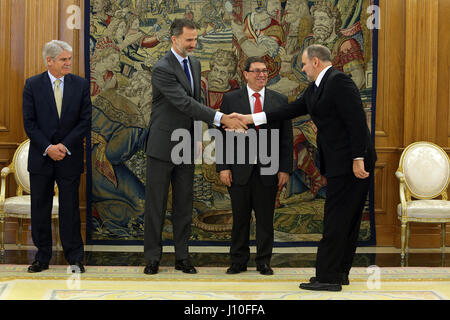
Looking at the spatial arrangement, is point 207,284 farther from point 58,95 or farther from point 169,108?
point 58,95

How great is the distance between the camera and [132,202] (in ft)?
20.2

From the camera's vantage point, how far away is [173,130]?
184 inches

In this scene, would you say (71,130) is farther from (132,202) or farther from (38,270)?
(132,202)

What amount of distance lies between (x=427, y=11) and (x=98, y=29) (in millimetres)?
3511

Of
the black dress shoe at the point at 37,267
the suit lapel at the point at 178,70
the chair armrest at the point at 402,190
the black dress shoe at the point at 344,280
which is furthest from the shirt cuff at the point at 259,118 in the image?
the black dress shoe at the point at 37,267

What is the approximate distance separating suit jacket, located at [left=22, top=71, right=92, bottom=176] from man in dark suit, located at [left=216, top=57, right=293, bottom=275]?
1204 mm

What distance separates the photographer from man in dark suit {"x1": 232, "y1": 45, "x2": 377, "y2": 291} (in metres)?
3.93

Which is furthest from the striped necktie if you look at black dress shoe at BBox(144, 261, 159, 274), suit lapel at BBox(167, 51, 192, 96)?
black dress shoe at BBox(144, 261, 159, 274)

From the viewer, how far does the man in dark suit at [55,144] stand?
4652 millimetres

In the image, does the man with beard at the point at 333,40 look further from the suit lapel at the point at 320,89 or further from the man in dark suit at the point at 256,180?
the suit lapel at the point at 320,89

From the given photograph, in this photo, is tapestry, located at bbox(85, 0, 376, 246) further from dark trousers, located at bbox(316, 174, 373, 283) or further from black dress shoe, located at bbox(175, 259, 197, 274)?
dark trousers, located at bbox(316, 174, 373, 283)

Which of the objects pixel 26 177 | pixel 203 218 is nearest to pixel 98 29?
pixel 26 177

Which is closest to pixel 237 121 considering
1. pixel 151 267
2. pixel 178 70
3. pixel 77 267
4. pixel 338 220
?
pixel 178 70

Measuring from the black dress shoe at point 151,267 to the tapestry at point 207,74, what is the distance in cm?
143
